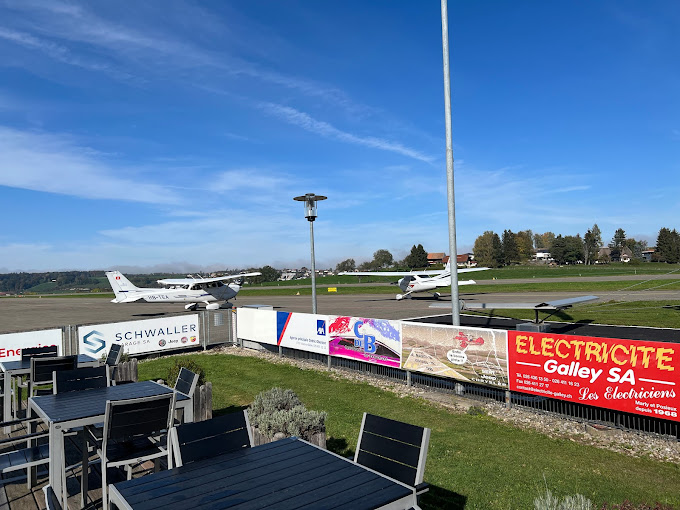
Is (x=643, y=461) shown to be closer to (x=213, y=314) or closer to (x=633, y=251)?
(x=213, y=314)

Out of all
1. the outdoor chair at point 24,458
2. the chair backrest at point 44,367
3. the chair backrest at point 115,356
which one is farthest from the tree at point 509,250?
the outdoor chair at point 24,458

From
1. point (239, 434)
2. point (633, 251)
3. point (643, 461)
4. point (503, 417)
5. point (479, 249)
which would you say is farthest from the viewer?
point (633, 251)

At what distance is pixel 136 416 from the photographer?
480cm

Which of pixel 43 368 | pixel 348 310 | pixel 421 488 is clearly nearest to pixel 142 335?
pixel 43 368

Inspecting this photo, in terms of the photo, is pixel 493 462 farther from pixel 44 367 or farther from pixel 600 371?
pixel 44 367

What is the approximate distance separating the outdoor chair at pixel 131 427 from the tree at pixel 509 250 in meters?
133

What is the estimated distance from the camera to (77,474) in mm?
6008

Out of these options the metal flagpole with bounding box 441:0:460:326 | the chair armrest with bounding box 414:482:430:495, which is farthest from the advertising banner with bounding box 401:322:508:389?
the chair armrest with bounding box 414:482:430:495

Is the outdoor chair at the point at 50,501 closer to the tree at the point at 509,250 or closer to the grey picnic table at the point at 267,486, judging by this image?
the grey picnic table at the point at 267,486

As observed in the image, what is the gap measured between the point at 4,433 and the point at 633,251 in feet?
640

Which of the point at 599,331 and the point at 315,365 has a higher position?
the point at 599,331

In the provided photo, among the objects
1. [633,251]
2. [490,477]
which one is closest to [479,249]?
[633,251]

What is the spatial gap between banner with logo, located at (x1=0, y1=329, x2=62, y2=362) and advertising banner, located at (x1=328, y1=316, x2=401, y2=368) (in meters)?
9.00

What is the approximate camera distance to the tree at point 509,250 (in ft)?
424
